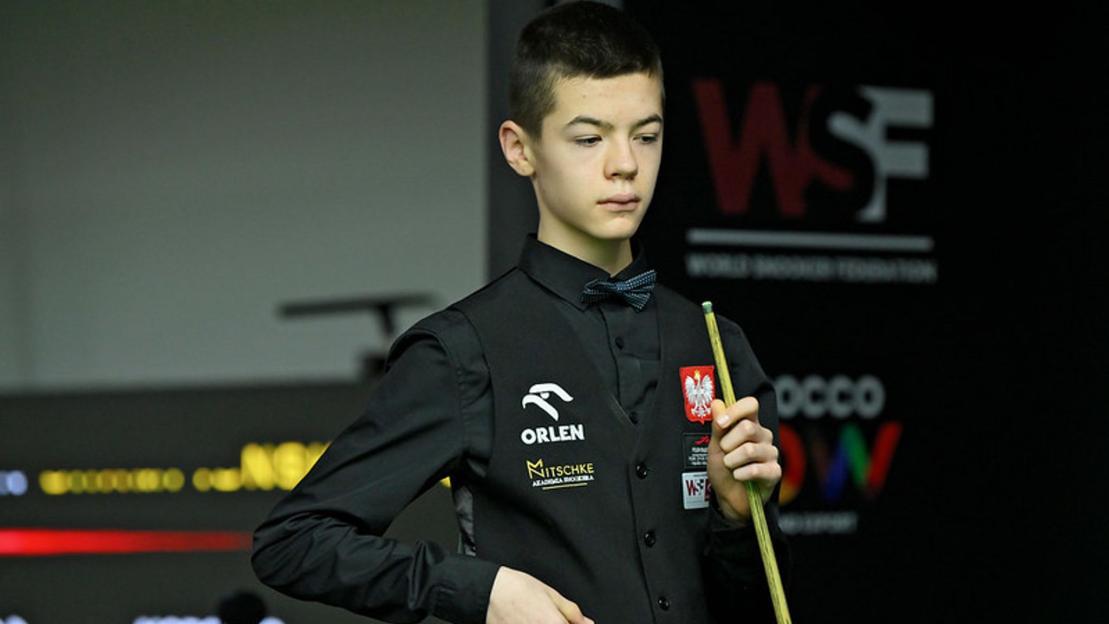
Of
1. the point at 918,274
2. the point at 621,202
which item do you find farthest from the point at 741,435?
the point at 918,274

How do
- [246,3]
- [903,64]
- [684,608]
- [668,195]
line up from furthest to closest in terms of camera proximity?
[246,3]
[903,64]
[668,195]
[684,608]

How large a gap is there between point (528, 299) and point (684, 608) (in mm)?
367

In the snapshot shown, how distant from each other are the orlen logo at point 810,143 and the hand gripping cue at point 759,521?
4.79 feet

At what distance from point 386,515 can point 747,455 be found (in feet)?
1.25

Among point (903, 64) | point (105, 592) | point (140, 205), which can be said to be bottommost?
point (105, 592)

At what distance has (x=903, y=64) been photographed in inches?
128

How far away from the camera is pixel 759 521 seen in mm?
1646

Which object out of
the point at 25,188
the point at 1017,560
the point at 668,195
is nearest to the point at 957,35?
the point at 668,195

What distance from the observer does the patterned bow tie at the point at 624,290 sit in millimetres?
1776

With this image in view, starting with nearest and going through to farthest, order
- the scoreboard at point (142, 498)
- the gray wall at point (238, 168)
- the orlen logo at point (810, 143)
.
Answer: the orlen logo at point (810, 143)
the scoreboard at point (142, 498)
the gray wall at point (238, 168)

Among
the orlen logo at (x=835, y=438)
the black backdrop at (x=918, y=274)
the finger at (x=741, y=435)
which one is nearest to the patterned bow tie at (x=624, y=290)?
the finger at (x=741, y=435)

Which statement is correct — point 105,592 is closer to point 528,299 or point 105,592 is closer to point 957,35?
point 528,299

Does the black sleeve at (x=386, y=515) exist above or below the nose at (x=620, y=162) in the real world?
below

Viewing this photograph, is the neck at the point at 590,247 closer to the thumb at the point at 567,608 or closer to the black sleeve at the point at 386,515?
the black sleeve at the point at 386,515
